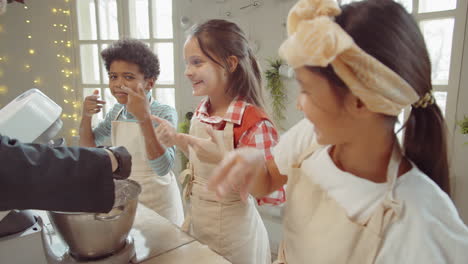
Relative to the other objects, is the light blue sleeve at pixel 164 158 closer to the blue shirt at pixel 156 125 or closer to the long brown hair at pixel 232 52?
the blue shirt at pixel 156 125

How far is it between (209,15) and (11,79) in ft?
6.54

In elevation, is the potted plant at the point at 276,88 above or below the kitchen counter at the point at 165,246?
above

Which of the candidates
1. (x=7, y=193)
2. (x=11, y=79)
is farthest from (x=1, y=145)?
(x=11, y=79)

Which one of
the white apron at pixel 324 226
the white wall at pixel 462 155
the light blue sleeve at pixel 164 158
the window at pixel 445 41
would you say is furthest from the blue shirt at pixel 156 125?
the white wall at pixel 462 155

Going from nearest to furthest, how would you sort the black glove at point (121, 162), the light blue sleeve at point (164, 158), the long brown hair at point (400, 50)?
the long brown hair at point (400, 50)
the black glove at point (121, 162)
the light blue sleeve at point (164, 158)

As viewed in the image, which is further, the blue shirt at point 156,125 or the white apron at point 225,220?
the blue shirt at point 156,125

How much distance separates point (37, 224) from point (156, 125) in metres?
0.61

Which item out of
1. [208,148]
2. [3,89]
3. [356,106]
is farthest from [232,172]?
[3,89]

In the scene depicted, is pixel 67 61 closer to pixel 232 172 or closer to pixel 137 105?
pixel 137 105

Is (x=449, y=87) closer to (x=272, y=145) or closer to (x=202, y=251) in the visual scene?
(x=272, y=145)

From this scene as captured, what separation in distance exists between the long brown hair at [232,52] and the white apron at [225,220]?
15 cm

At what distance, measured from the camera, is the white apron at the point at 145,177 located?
1317 mm

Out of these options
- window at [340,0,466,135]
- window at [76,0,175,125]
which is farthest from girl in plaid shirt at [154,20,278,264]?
window at [76,0,175,125]

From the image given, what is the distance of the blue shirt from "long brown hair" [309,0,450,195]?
30.6 inches
